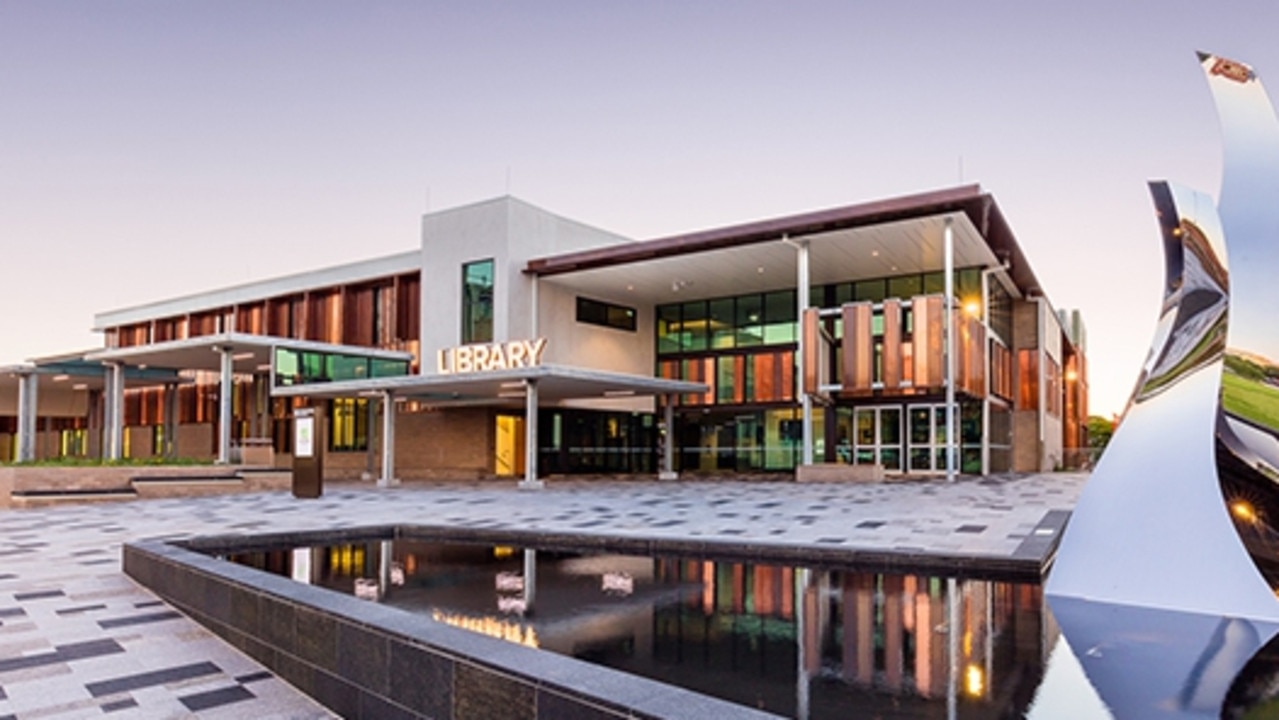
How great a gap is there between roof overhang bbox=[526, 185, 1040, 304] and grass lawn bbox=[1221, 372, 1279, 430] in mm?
17273

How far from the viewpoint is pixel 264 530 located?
13.9 meters

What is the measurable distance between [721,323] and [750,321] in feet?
4.69

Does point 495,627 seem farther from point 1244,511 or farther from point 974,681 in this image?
point 1244,511

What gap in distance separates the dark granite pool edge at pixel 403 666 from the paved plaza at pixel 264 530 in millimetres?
215

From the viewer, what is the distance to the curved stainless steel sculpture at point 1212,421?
5992mm

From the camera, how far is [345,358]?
104 feet

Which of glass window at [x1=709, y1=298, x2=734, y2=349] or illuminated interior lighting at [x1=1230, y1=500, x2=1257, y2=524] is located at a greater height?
glass window at [x1=709, y1=298, x2=734, y2=349]

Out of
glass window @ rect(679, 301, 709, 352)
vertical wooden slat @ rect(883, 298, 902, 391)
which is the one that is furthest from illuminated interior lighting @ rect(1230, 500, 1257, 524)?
glass window @ rect(679, 301, 709, 352)

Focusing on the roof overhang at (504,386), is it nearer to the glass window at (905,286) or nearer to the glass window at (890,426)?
the glass window at (890,426)

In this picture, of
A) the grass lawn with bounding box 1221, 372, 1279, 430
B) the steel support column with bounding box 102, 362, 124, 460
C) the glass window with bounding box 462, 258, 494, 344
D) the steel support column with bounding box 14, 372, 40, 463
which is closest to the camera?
the grass lawn with bounding box 1221, 372, 1279, 430

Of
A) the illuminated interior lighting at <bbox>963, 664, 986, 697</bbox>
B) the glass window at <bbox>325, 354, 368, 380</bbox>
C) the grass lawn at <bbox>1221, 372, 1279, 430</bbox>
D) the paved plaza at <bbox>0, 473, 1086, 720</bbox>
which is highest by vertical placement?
the glass window at <bbox>325, 354, 368, 380</bbox>

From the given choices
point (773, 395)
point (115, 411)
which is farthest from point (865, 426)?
point (115, 411)

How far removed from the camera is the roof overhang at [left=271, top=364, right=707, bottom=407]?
24.1 m

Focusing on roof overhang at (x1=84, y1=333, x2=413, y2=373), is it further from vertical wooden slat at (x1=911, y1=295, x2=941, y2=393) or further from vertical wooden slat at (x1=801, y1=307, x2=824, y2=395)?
vertical wooden slat at (x1=911, y1=295, x2=941, y2=393)
